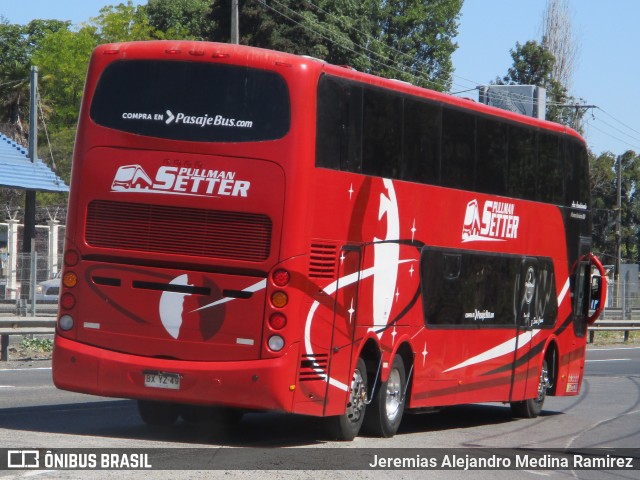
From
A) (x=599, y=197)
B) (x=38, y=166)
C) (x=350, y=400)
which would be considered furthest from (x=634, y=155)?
(x=350, y=400)

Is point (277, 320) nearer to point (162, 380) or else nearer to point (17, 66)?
point (162, 380)

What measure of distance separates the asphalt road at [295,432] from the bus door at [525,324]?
57 centimetres

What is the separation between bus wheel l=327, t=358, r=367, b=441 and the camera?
13.1 metres

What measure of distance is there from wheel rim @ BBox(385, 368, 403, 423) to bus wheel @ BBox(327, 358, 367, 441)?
26.8 inches

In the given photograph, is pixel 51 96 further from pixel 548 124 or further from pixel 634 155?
pixel 548 124

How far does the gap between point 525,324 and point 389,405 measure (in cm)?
440

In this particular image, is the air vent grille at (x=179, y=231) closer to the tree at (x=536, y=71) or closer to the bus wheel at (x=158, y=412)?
the bus wheel at (x=158, y=412)

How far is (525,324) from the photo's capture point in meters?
18.0

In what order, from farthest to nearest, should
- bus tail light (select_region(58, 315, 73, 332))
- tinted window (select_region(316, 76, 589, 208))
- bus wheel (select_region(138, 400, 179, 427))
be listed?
bus wheel (select_region(138, 400, 179, 427)) < tinted window (select_region(316, 76, 589, 208)) < bus tail light (select_region(58, 315, 73, 332))

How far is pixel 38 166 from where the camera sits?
116 ft

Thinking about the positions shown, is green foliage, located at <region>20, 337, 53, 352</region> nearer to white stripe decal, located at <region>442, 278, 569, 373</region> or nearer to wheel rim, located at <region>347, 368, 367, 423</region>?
white stripe decal, located at <region>442, 278, 569, 373</region>

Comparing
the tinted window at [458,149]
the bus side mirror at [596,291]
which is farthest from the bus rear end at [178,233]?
the bus side mirror at [596,291]

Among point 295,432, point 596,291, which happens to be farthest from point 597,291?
point 295,432

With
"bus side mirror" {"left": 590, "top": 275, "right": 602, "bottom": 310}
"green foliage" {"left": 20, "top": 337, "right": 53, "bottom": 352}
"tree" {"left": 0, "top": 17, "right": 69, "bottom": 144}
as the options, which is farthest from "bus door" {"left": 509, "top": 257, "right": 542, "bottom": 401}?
"tree" {"left": 0, "top": 17, "right": 69, "bottom": 144}
